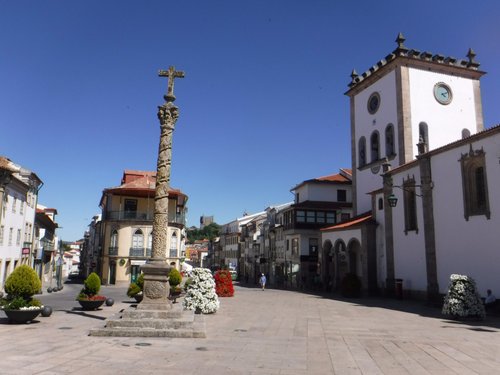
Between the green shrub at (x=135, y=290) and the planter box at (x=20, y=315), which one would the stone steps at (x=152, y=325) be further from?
the green shrub at (x=135, y=290)

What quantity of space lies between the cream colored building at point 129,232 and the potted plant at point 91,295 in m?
26.2

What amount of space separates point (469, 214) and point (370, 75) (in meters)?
20.6

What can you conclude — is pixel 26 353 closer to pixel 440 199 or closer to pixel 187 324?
pixel 187 324

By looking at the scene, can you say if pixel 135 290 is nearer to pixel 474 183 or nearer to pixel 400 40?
pixel 474 183

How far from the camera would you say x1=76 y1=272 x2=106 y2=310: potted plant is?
19.1 metres

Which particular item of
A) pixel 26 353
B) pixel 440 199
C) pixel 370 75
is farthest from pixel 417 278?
pixel 26 353

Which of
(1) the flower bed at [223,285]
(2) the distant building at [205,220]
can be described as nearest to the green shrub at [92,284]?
(1) the flower bed at [223,285]

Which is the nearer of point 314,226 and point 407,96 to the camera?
point 407,96

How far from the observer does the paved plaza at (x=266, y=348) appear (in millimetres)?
8812

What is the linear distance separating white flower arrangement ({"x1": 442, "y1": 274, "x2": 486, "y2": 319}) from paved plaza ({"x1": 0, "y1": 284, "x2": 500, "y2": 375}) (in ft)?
2.41

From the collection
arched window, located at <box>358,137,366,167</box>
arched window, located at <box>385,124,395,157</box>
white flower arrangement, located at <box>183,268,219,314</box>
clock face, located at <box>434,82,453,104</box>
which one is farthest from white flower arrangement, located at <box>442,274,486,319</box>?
arched window, located at <box>358,137,366,167</box>

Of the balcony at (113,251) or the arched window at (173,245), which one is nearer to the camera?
the balcony at (113,251)

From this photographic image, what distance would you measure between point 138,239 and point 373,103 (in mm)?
27931

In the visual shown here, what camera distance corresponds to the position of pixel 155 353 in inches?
397
